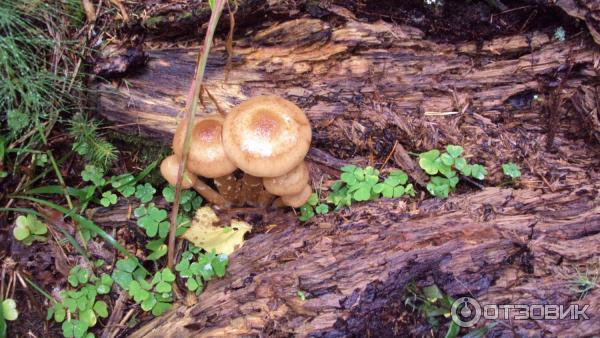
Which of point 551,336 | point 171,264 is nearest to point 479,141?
point 551,336

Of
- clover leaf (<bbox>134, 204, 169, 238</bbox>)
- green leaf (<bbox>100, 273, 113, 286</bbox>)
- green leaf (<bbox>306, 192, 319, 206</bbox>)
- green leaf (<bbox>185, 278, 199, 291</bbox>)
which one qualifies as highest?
green leaf (<bbox>306, 192, 319, 206</bbox>)

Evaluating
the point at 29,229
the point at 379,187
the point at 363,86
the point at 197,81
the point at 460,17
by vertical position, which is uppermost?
the point at 460,17

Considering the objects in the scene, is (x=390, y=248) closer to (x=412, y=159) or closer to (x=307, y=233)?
(x=307, y=233)

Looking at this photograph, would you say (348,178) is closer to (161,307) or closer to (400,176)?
(400,176)

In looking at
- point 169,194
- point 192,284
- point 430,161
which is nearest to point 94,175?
point 169,194

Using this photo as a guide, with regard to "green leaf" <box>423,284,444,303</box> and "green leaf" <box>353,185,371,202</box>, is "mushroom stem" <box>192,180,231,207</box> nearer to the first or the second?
"green leaf" <box>353,185,371,202</box>

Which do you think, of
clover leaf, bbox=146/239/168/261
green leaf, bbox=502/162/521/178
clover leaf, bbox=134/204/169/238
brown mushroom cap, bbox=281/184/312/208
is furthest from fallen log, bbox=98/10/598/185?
clover leaf, bbox=146/239/168/261

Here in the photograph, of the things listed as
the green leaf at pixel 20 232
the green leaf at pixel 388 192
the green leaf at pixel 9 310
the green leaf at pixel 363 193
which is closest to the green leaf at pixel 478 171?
the green leaf at pixel 388 192
